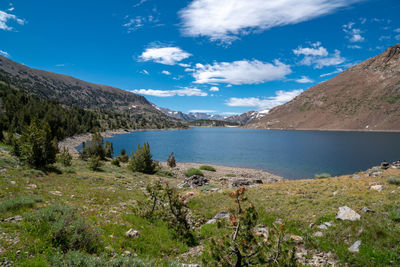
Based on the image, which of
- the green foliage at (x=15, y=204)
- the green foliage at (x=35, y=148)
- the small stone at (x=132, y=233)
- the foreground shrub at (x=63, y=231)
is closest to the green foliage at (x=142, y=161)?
the green foliage at (x=35, y=148)

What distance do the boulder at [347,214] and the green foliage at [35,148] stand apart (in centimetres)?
2841

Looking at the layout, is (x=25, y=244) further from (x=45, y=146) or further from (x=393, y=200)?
(x=45, y=146)

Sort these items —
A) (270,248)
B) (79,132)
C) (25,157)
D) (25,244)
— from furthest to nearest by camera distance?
(79,132), (25,157), (25,244), (270,248)

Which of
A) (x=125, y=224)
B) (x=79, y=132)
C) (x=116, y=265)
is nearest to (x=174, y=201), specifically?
(x=125, y=224)

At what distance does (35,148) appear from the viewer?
2180 centimetres

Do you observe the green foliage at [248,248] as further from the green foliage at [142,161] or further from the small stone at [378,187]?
the green foliage at [142,161]

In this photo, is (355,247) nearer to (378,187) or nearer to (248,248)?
(248,248)

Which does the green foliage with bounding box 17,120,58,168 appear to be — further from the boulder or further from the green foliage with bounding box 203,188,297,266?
the boulder

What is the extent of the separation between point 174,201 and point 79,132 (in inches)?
5512

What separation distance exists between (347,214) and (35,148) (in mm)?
28835

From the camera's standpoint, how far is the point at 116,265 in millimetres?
5625

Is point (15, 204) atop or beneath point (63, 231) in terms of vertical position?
atop

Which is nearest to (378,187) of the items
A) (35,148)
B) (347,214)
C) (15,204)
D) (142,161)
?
(347,214)

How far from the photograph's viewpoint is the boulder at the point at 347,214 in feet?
32.3
